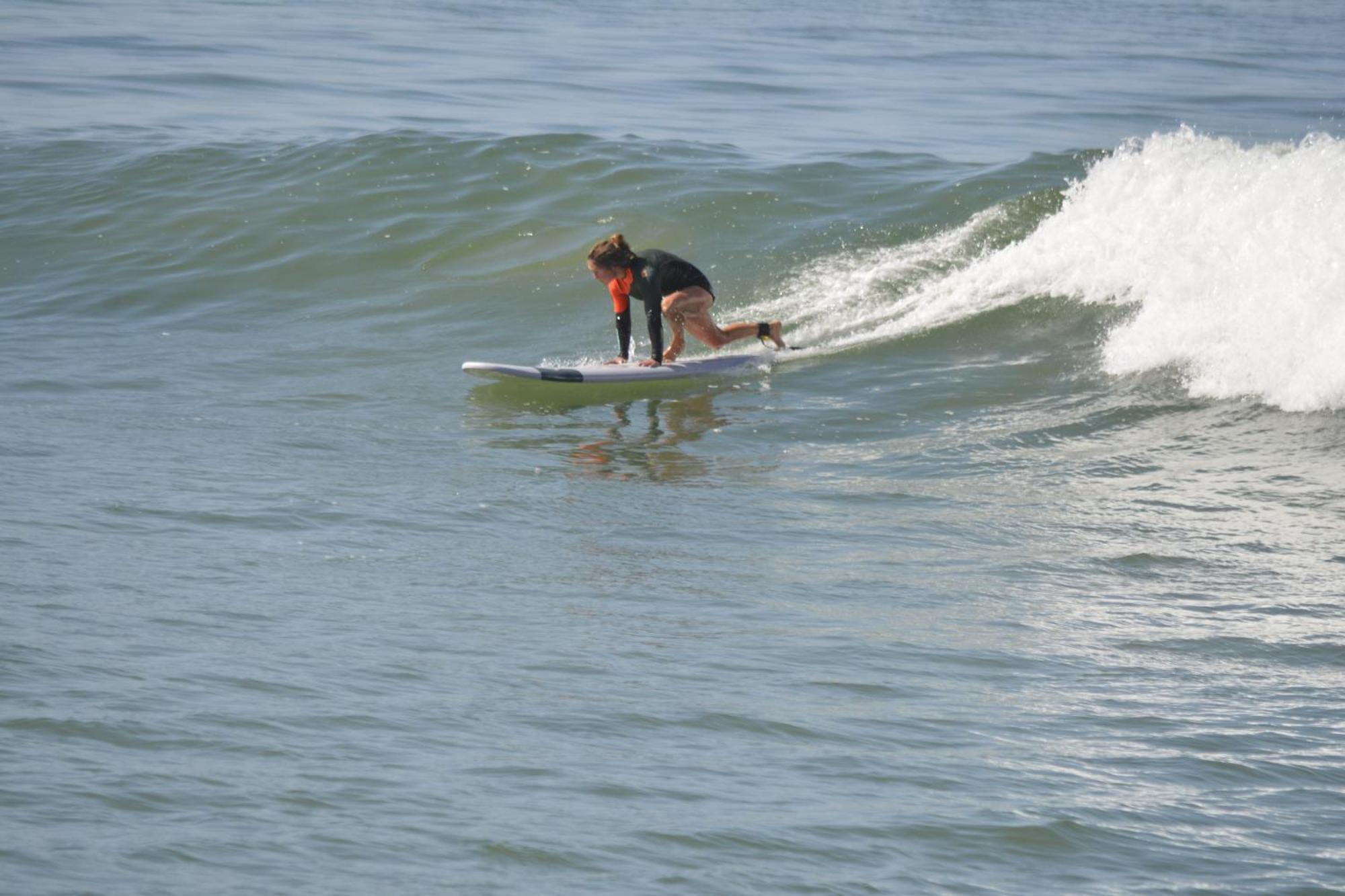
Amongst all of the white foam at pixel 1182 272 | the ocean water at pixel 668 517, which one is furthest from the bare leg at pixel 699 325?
the white foam at pixel 1182 272

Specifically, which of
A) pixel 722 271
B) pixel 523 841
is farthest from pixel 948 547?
pixel 722 271

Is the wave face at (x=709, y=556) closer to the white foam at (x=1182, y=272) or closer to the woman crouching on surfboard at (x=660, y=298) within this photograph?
the white foam at (x=1182, y=272)

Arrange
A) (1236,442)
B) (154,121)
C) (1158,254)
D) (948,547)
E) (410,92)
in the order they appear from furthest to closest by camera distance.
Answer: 1. (410,92)
2. (154,121)
3. (1158,254)
4. (1236,442)
5. (948,547)

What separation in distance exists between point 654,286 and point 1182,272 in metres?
4.34

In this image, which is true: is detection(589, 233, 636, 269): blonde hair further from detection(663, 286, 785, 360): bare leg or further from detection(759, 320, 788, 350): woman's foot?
detection(759, 320, 788, 350): woman's foot

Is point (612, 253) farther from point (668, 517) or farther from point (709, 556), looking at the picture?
point (709, 556)

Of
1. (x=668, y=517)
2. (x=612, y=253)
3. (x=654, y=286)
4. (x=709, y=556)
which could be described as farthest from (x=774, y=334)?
(x=709, y=556)

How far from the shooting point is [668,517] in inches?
330

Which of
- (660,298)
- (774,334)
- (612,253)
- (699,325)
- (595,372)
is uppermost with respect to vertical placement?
(612,253)

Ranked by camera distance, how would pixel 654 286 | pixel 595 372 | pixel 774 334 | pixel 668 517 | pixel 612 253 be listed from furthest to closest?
1. pixel 774 334
2. pixel 595 372
3. pixel 654 286
4. pixel 612 253
5. pixel 668 517

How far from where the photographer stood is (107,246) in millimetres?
17328

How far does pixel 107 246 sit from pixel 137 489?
389 inches

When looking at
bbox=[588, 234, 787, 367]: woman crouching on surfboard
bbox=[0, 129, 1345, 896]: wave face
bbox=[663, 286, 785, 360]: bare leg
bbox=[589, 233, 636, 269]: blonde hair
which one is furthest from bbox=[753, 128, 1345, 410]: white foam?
bbox=[589, 233, 636, 269]: blonde hair

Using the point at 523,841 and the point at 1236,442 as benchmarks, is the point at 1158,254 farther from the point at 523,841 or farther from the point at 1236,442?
the point at 523,841
